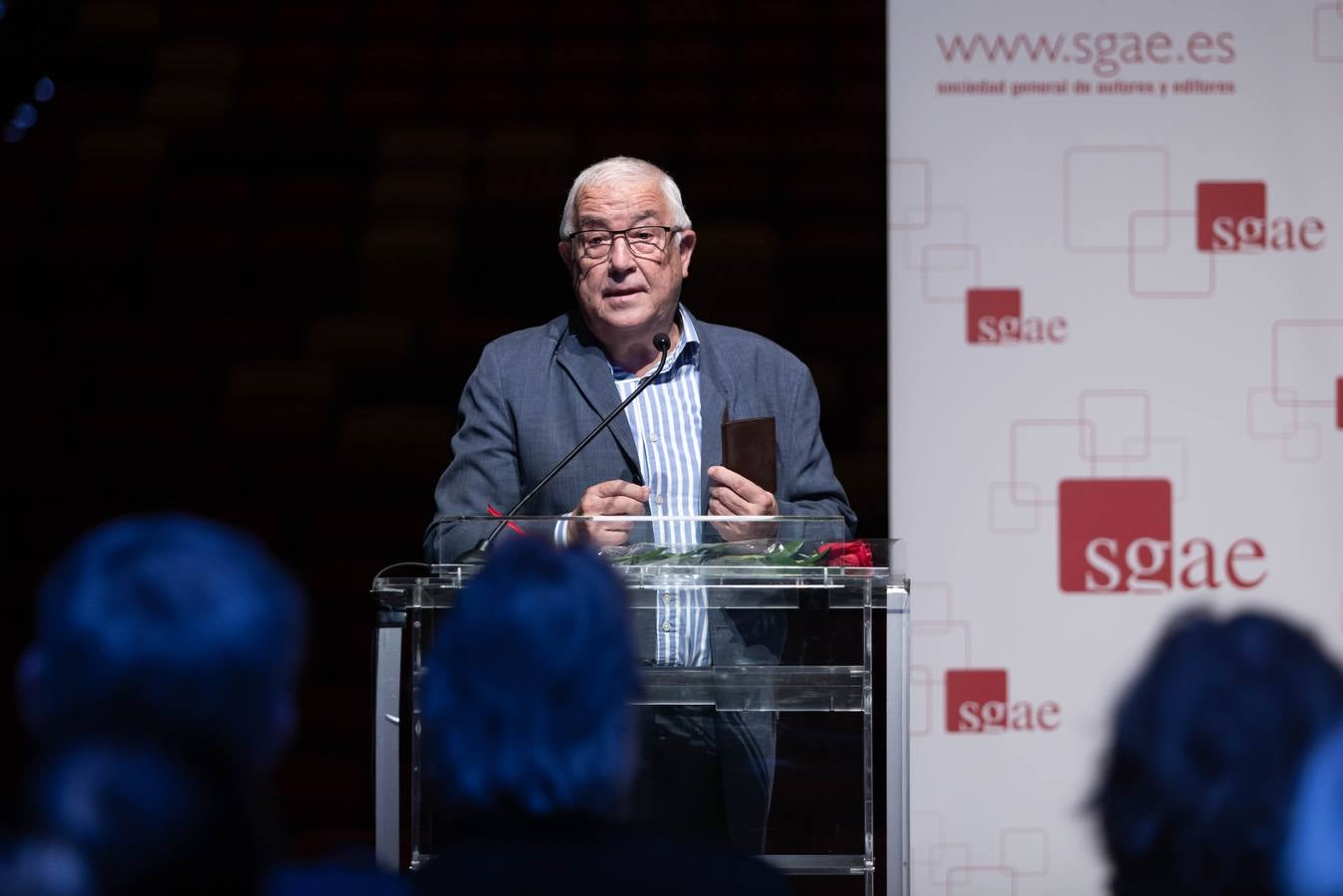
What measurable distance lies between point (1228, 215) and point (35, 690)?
357 centimetres

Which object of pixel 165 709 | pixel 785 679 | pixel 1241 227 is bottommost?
pixel 785 679

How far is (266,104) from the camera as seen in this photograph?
477 cm

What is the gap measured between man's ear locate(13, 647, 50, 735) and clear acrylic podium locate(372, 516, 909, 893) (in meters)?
1.17

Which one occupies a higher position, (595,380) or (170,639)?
(595,380)

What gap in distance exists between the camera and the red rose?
7.22 feet

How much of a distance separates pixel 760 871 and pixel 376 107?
399 cm

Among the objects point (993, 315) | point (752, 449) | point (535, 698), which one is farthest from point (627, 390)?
point (535, 698)

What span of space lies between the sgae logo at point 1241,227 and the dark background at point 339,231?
3.09 ft

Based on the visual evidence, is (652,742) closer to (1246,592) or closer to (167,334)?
(1246,592)

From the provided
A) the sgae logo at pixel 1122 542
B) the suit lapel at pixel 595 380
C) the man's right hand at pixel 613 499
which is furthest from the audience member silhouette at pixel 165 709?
the sgae logo at pixel 1122 542

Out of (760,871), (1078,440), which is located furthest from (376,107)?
(760,871)

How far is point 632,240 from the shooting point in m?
2.94

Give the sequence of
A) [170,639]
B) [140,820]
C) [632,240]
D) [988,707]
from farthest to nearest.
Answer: [988,707], [632,240], [170,639], [140,820]

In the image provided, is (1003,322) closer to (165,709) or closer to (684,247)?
(684,247)
